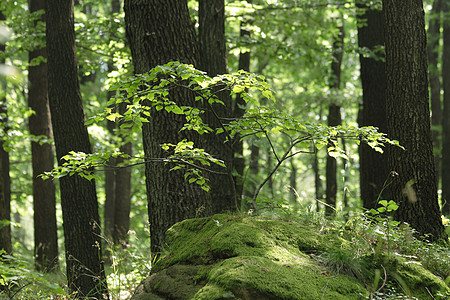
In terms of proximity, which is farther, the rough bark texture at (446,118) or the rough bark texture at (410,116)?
the rough bark texture at (446,118)

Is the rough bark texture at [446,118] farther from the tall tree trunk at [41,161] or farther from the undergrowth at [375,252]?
the tall tree trunk at [41,161]

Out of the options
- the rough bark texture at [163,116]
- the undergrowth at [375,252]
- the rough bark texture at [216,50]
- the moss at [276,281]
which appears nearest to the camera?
the moss at [276,281]

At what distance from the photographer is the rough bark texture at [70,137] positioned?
22.5ft

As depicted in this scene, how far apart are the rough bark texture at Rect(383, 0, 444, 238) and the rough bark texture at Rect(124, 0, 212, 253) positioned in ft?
8.41

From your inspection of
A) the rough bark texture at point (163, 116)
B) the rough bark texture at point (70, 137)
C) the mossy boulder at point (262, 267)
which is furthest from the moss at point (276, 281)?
the rough bark texture at point (70, 137)

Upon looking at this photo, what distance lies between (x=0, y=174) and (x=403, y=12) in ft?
21.6

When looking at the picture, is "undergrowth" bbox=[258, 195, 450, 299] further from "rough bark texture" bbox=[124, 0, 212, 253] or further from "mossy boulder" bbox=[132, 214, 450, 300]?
"rough bark texture" bbox=[124, 0, 212, 253]

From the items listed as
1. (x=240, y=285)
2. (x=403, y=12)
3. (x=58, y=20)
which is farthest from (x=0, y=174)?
(x=403, y=12)

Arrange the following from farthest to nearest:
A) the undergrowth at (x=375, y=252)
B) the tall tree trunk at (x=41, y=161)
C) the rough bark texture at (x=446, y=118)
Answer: the rough bark texture at (x=446, y=118) → the tall tree trunk at (x=41, y=161) → the undergrowth at (x=375, y=252)

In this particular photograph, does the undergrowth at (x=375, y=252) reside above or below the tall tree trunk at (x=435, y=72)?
below

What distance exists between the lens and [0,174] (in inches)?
275

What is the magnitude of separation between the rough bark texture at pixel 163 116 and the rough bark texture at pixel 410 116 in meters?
2.56

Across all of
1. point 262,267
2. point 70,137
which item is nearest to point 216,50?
point 70,137

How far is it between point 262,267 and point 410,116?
141 inches
